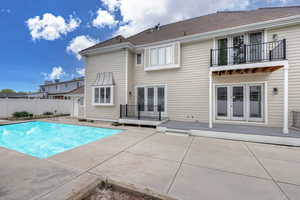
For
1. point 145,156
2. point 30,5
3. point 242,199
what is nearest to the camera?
point 242,199

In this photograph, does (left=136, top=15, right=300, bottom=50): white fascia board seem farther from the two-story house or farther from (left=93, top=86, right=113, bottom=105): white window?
(left=93, top=86, right=113, bottom=105): white window

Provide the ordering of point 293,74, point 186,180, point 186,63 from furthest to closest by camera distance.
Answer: point 186,63 → point 293,74 → point 186,180

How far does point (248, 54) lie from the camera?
7277 mm

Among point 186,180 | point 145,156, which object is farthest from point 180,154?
point 186,180

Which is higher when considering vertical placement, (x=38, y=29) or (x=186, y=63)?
(x=38, y=29)

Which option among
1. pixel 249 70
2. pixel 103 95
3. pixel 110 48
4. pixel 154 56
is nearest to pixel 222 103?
pixel 249 70

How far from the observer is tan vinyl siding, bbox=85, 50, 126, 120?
9.55 m

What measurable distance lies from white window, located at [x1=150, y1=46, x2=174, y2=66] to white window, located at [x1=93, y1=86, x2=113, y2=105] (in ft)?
12.6

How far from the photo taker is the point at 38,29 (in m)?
15.4

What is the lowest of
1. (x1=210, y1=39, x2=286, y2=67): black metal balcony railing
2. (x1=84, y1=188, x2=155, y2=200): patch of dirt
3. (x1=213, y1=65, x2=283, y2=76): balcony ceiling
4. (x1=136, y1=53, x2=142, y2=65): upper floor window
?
(x1=84, y1=188, x2=155, y2=200): patch of dirt

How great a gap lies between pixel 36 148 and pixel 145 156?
4.87 m

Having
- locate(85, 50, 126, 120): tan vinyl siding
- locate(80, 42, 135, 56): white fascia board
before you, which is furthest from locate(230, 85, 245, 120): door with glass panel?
locate(80, 42, 135, 56): white fascia board

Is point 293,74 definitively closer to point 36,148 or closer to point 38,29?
point 36,148

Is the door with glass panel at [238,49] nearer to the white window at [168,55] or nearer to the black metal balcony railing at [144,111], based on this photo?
the white window at [168,55]
